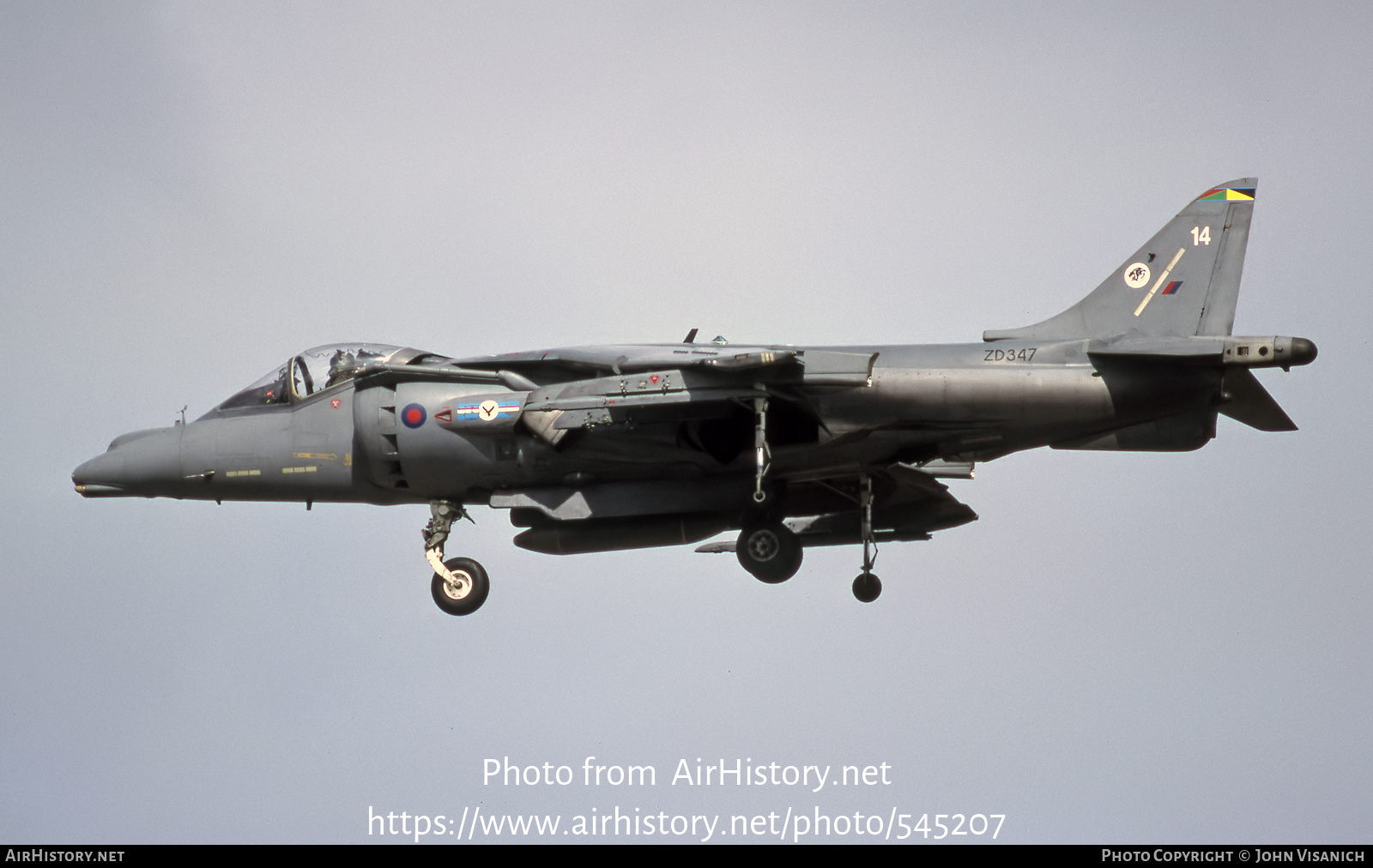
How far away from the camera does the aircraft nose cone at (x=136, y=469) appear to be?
24391mm

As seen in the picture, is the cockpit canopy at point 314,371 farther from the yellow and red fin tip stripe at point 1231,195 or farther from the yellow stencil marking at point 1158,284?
the yellow and red fin tip stripe at point 1231,195

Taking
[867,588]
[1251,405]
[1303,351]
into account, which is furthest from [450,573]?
[1303,351]

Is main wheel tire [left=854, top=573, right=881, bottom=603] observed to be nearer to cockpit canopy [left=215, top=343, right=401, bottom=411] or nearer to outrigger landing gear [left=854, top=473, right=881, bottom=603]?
outrigger landing gear [left=854, top=473, right=881, bottom=603]

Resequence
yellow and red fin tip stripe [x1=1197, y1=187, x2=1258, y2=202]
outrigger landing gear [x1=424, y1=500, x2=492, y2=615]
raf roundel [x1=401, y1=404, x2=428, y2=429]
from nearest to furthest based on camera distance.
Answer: yellow and red fin tip stripe [x1=1197, y1=187, x2=1258, y2=202], raf roundel [x1=401, y1=404, x2=428, y2=429], outrigger landing gear [x1=424, y1=500, x2=492, y2=615]

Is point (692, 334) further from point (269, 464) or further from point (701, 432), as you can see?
point (269, 464)

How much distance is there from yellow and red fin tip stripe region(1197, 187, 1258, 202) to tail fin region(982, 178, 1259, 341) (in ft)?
0.03

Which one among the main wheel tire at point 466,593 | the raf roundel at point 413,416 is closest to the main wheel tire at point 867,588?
the main wheel tire at point 466,593

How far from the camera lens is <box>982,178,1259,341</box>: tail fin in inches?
869

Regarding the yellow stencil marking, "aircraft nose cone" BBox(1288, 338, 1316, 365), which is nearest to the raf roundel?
the yellow stencil marking

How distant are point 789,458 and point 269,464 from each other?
687cm

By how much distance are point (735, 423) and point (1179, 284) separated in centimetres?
559

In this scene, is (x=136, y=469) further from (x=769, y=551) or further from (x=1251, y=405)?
(x=1251, y=405)

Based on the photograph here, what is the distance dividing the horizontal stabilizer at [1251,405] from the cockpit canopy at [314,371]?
10400 mm

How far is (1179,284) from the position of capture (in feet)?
72.9
